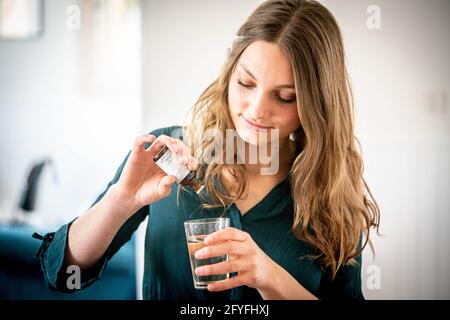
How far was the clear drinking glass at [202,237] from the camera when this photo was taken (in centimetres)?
99

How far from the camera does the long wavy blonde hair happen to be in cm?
110

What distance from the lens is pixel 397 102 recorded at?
128cm

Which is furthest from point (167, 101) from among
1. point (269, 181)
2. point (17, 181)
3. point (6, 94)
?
point (6, 94)

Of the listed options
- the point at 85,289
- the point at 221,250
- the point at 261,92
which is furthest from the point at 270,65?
the point at 85,289

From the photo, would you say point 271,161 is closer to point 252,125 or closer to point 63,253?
point 252,125

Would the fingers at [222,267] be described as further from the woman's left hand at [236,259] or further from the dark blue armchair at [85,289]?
the dark blue armchair at [85,289]

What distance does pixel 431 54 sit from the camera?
127cm

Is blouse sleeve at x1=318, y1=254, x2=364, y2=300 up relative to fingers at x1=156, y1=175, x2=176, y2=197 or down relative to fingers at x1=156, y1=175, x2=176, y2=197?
down

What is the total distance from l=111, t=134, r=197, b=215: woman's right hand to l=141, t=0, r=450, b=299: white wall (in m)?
0.32

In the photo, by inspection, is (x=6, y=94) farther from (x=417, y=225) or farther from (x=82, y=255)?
(x=417, y=225)

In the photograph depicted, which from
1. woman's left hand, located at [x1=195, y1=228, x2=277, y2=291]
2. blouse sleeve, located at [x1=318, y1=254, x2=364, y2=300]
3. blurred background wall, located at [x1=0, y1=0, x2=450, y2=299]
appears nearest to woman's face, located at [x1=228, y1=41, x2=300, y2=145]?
blurred background wall, located at [x1=0, y1=0, x2=450, y2=299]

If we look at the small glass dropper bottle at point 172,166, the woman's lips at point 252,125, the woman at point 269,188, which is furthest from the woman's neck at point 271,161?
the small glass dropper bottle at point 172,166

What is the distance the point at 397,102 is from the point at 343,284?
48cm

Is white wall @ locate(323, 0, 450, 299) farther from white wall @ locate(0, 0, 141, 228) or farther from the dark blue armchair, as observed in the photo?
white wall @ locate(0, 0, 141, 228)
